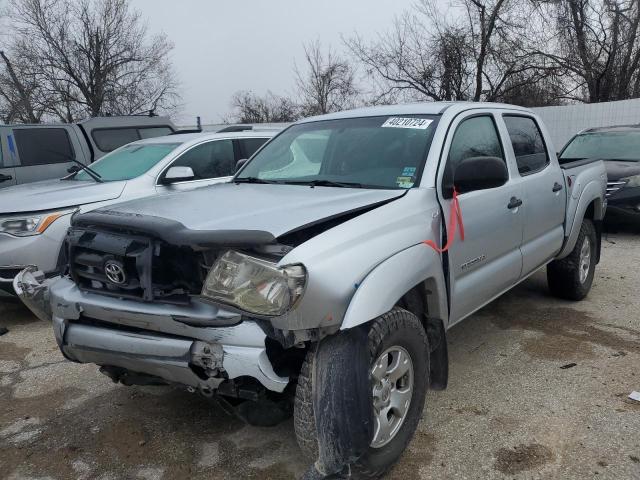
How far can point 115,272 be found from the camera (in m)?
2.60

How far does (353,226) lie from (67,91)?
24264 millimetres

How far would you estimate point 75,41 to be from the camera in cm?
2294

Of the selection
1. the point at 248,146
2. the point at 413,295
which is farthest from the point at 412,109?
the point at 248,146

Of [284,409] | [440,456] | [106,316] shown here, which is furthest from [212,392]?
[440,456]

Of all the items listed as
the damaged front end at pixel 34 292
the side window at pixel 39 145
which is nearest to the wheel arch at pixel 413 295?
the damaged front end at pixel 34 292

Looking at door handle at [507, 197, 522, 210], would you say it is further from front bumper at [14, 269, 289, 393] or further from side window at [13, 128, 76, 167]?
side window at [13, 128, 76, 167]

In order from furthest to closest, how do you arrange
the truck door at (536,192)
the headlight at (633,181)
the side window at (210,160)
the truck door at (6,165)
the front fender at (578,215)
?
the headlight at (633,181) < the truck door at (6,165) < the side window at (210,160) < the front fender at (578,215) < the truck door at (536,192)

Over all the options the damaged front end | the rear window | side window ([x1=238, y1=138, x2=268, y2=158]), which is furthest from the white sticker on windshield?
the rear window

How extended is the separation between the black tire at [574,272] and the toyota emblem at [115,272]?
158 inches

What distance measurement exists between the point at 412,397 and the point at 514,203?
5.63 ft

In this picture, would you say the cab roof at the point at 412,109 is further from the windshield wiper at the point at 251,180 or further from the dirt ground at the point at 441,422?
the dirt ground at the point at 441,422

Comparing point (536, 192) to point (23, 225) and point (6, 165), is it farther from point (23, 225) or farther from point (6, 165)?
point (6, 165)

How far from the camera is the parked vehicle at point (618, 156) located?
27.1 ft

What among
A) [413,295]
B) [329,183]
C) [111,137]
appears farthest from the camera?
[111,137]
